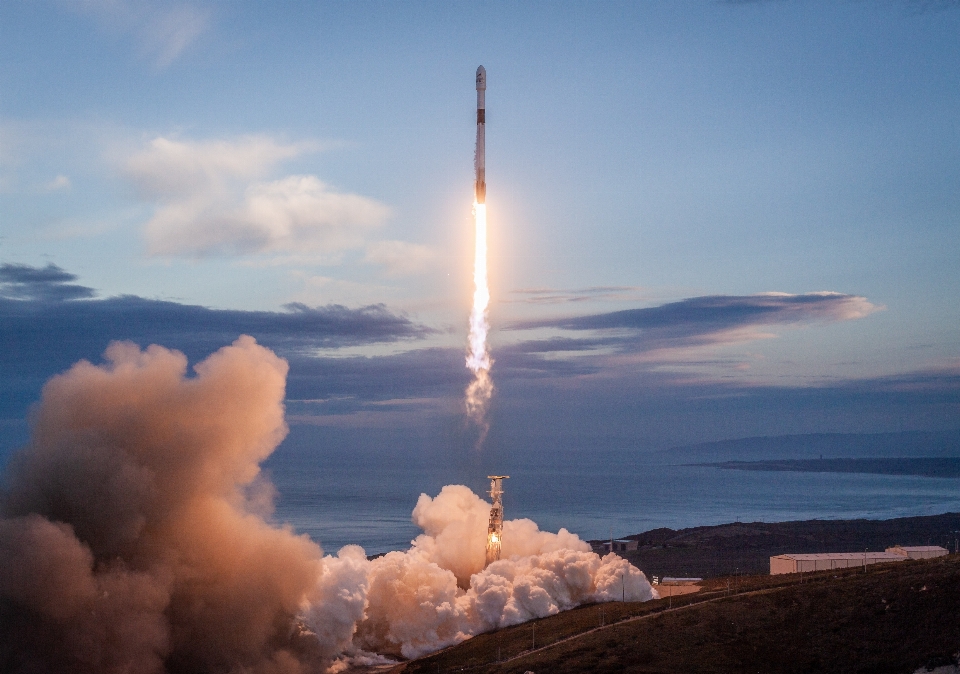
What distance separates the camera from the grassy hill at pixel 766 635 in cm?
4094

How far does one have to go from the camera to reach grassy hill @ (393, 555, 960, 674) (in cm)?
4094

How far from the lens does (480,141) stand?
53406 mm

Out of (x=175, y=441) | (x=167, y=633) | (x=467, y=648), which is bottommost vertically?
(x=467, y=648)

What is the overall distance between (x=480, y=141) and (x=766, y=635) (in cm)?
2881

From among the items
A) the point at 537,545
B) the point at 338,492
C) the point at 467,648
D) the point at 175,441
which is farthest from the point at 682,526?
the point at 175,441

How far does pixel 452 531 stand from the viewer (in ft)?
201

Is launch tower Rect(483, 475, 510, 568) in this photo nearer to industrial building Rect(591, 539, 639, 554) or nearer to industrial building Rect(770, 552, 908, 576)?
industrial building Rect(770, 552, 908, 576)

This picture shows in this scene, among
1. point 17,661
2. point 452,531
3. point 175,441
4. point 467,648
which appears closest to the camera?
point 17,661

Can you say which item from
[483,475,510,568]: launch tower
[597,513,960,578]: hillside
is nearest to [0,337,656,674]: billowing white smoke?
[483,475,510,568]: launch tower

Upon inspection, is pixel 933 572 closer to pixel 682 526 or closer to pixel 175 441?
pixel 175 441

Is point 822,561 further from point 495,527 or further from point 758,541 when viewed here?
point 758,541

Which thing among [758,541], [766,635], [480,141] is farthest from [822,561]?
[758,541]

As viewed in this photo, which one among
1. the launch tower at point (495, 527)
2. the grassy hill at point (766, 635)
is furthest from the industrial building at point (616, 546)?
the grassy hill at point (766, 635)

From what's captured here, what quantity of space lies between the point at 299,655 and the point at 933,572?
3086 centimetres
